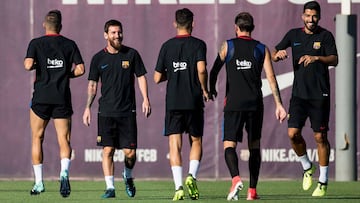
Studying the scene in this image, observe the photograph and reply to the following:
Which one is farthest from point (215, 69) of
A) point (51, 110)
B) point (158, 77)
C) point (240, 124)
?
point (51, 110)

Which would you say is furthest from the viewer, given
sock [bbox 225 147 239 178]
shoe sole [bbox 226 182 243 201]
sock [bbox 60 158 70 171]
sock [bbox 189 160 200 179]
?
sock [bbox 60 158 70 171]

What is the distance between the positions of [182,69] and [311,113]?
2246 millimetres

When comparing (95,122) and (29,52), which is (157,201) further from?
(95,122)

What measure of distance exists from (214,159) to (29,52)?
5742 millimetres

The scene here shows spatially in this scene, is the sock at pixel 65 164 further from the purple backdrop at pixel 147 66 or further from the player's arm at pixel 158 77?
the purple backdrop at pixel 147 66

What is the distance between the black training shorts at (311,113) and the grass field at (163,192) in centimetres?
89

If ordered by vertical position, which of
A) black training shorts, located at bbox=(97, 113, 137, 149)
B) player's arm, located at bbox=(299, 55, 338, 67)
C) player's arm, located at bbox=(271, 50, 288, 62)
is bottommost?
black training shorts, located at bbox=(97, 113, 137, 149)

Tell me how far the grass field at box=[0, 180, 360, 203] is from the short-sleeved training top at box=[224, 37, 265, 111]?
115 cm

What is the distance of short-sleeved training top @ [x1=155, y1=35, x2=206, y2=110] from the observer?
16.2m

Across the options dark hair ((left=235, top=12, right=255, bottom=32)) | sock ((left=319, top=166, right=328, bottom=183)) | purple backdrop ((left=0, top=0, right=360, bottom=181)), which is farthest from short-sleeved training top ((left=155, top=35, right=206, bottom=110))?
purple backdrop ((left=0, top=0, right=360, bottom=181))

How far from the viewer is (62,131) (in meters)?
16.7

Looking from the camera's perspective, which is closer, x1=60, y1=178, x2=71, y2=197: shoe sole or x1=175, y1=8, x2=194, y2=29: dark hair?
x1=175, y1=8, x2=194, y2=29: dark hair

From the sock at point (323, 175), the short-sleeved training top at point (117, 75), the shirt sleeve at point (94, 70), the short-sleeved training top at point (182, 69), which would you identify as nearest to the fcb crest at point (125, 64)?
the short-sleeved training top at point (117, 75)

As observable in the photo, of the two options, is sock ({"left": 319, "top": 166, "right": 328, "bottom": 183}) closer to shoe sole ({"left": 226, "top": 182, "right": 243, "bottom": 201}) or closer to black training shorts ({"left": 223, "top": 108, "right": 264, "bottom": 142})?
black training shorts ({"left": 223, "top": 108, "right": 264, "bottom": 142})
